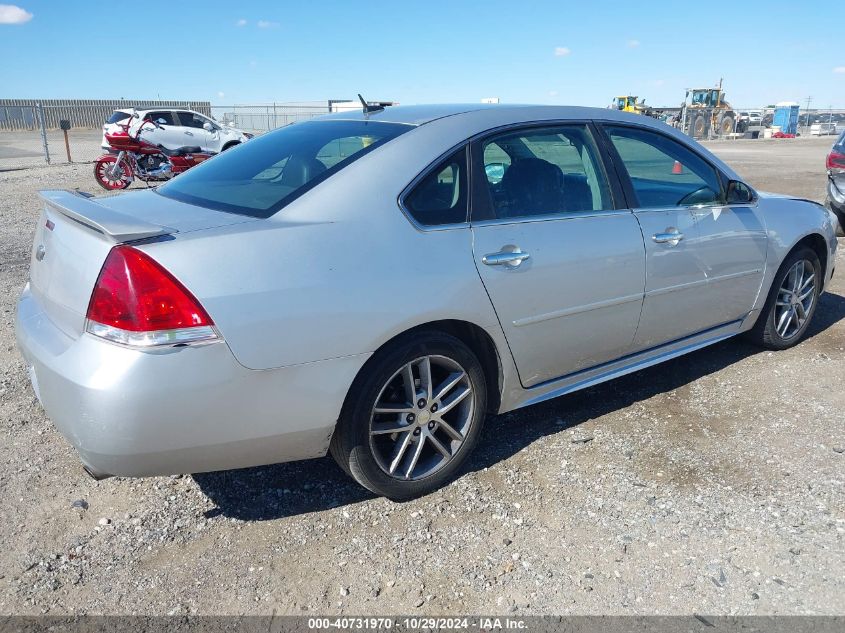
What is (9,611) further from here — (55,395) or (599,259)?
(599,259)

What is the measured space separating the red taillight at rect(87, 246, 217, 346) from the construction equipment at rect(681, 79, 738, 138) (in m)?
39.4

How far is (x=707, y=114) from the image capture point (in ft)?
130

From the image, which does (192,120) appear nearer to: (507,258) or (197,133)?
(197,133)

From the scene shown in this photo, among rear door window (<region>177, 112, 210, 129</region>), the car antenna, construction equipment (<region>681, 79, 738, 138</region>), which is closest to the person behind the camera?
the car antenna

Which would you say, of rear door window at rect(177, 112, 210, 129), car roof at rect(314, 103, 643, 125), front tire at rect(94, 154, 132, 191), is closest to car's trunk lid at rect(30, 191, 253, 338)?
car roof at rect(314, 103, 643, 125)

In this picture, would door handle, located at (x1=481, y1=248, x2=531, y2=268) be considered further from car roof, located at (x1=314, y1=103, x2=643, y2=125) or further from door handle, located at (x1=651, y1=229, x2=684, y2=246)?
door handle, located at (x1=651, y1=229, x2=684, y2=246)

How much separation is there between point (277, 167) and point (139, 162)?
41.7 feet

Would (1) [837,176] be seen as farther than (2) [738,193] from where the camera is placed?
Yes

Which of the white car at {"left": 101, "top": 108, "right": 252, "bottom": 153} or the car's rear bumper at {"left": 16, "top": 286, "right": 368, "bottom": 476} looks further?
the white car at {"left": 101, "top": 108, "right": 252, "bottom": 153}

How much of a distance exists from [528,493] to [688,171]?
220 centimetres

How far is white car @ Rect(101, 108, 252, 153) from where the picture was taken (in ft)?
59.9

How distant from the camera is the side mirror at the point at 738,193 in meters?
4.10

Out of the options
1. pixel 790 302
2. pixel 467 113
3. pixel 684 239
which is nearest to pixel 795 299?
pixel 790 302

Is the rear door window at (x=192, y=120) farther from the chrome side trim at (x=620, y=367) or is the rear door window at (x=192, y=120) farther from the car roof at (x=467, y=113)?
the chrome side trim at (x=620, y=367)
